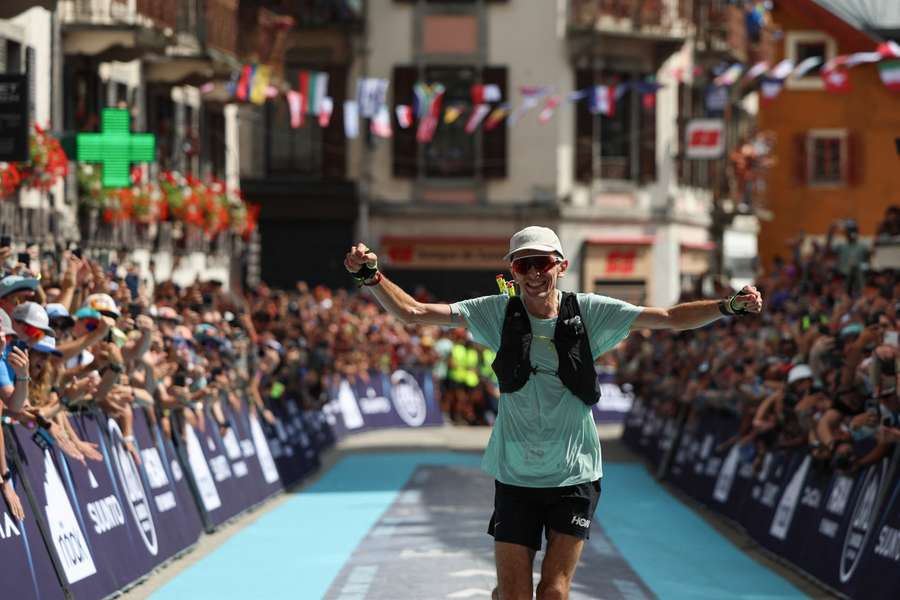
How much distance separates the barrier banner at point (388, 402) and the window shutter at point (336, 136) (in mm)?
8436

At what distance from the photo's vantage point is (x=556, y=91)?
4641 cm

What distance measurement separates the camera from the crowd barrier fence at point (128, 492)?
39.0 ft

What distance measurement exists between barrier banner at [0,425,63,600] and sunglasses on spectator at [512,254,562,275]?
3793 mm

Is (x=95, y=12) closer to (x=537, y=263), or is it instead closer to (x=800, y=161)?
(x=537, y=263)

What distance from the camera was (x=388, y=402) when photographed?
3809 cm

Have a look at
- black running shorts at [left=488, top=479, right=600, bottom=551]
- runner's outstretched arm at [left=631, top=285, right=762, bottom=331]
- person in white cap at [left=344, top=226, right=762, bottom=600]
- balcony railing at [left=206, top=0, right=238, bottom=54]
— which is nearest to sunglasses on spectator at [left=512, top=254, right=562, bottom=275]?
person in white cap at [left=344, top=226, right=762, bottom=600]

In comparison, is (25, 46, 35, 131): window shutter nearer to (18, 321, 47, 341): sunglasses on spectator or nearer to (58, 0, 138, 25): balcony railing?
(58, 0, 138, 25): balcony railing

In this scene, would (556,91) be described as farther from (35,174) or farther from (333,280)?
(35,174)

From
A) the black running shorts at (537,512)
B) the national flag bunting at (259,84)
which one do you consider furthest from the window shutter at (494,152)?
the black running shorts at (537,512)

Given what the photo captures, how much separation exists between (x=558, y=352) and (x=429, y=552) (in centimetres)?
782

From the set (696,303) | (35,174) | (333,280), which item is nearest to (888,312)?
(696,303)

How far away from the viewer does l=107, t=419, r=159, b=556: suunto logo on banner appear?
49.0 feet

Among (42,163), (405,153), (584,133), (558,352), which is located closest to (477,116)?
(405,153)

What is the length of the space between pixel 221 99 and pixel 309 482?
11689 mm
